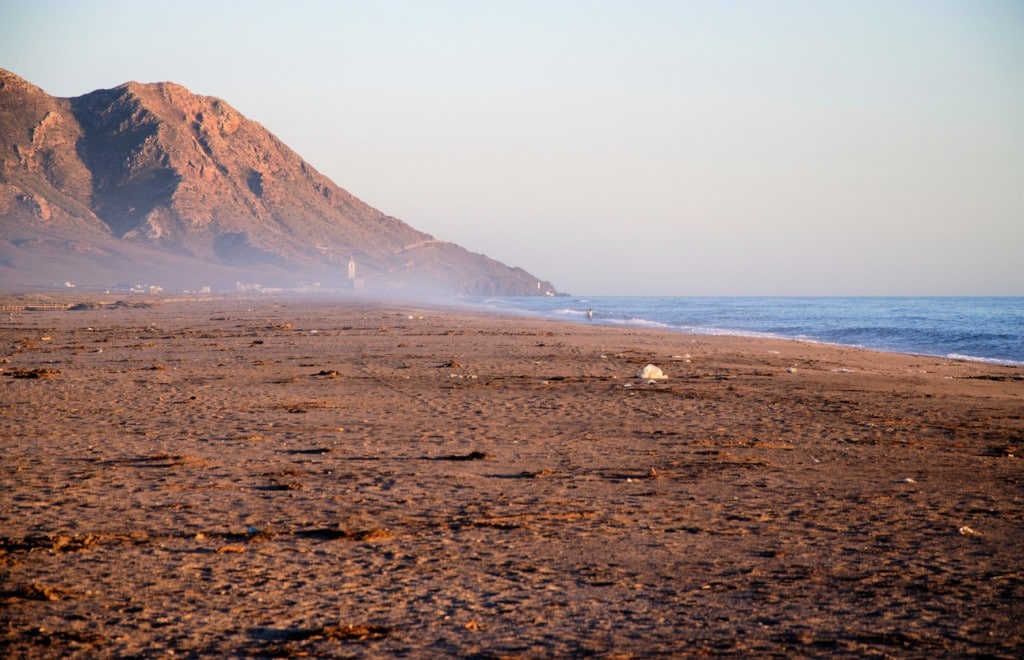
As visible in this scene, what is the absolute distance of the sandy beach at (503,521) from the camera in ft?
17.1

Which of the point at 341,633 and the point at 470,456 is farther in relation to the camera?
the point at 470,456

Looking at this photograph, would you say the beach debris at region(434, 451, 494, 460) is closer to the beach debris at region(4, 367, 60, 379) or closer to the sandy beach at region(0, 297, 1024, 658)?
the sandy beach at region(0, 297, 1024, 658)

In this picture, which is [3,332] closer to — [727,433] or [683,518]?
[727,433]

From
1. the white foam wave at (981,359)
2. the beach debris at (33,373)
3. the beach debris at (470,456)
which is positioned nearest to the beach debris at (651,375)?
the beach debris at (470,456)

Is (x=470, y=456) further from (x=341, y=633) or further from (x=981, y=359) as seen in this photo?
(x=981, y=359)

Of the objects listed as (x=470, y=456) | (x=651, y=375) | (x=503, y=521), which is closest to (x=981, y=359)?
(x=651, y=375)

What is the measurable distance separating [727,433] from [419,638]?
7.81 meters

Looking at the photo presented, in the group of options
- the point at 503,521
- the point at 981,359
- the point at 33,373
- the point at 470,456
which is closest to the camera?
the point at 503,521

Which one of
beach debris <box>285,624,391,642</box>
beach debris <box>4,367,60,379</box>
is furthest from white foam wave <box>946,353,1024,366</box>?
beach debris <box>285,624,391,642</box>

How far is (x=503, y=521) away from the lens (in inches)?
296

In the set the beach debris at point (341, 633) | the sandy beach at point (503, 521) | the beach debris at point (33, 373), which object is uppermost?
the beach debris at point (33, 373)

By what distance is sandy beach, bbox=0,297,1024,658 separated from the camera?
5.20 metres

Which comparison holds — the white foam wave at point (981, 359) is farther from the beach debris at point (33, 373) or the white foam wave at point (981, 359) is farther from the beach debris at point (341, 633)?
the beach debris at point (341, 633)

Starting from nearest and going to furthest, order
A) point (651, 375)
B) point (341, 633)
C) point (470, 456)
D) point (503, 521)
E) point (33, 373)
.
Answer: point (341, 633) → point (503, 521) → point (470, 456) → point (33, 373) → point (651, 375)
